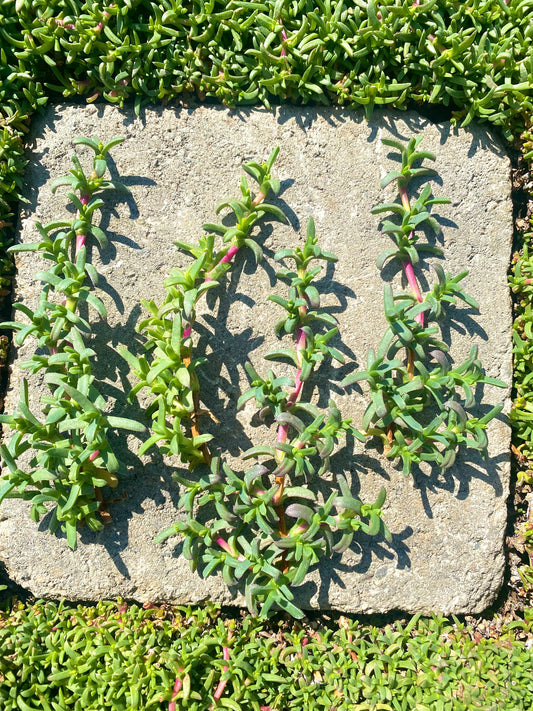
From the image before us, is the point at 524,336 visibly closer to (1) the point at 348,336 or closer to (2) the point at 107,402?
(1) the point at 348,336

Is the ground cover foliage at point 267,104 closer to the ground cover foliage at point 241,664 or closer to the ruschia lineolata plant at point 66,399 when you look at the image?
the ground cover foliage at point 241,664

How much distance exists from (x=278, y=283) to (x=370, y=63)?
0.79 m

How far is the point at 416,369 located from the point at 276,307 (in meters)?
A: 0.50

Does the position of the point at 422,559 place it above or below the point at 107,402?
below

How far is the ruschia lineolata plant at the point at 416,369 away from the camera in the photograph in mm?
1832

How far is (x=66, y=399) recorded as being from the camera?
1835mm

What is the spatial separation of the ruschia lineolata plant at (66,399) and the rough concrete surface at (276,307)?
0.08 metres

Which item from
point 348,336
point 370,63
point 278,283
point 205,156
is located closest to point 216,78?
point 205,156

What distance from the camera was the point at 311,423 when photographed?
187 cm

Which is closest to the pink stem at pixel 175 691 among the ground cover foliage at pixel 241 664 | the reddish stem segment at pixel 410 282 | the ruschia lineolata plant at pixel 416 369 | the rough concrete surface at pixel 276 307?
the ground cover foliage at pixel 241 664

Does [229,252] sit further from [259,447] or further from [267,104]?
[259,447]

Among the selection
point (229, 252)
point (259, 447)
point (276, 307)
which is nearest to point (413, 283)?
point (276, 307)

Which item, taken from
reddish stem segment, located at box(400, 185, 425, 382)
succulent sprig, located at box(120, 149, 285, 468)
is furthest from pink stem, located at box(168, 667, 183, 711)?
reddish stem segment, located at box(400, 185, 425, 382)

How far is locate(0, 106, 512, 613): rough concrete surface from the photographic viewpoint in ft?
6.23
